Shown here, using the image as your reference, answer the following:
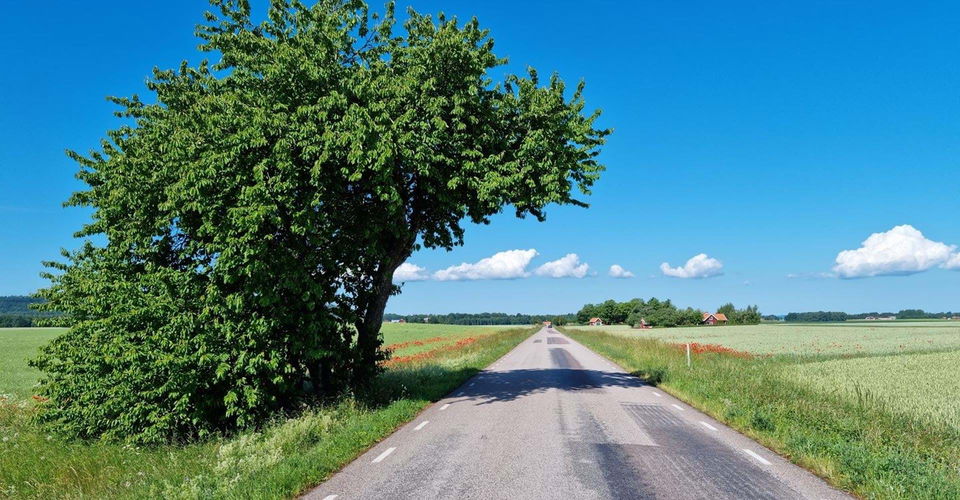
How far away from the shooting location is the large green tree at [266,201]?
10812mm

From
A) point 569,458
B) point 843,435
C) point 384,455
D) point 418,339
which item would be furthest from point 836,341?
point 384,455

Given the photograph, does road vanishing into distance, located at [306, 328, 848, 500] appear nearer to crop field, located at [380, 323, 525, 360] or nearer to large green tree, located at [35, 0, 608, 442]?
large green tree, located at [35, 0, 608, 442]

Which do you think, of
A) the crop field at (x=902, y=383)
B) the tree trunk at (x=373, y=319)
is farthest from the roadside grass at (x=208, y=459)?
the crop field at (x=902, y=383)

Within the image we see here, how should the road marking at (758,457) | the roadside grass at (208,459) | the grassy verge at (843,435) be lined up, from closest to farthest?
the grassy verge at (843,435) → the roadside grass at (208,459) → the road marking at (758,457)

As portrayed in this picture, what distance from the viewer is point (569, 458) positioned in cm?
832

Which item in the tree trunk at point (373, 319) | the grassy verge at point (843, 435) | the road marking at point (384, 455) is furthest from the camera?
the tree trunk at point (373, 319)

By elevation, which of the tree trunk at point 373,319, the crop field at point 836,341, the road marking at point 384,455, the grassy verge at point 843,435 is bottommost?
the crop field at point 836,341

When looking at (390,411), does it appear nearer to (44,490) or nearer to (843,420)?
(44,490)

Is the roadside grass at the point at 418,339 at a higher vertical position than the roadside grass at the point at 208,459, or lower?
lower

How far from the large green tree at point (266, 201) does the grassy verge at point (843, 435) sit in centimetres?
669

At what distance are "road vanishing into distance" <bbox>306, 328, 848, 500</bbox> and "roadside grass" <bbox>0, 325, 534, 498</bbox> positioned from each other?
471 millimetres

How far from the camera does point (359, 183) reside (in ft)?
44.0

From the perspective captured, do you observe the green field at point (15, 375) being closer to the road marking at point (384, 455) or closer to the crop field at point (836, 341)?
the road marking at point (384, 455)

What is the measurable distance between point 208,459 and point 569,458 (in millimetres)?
5943
